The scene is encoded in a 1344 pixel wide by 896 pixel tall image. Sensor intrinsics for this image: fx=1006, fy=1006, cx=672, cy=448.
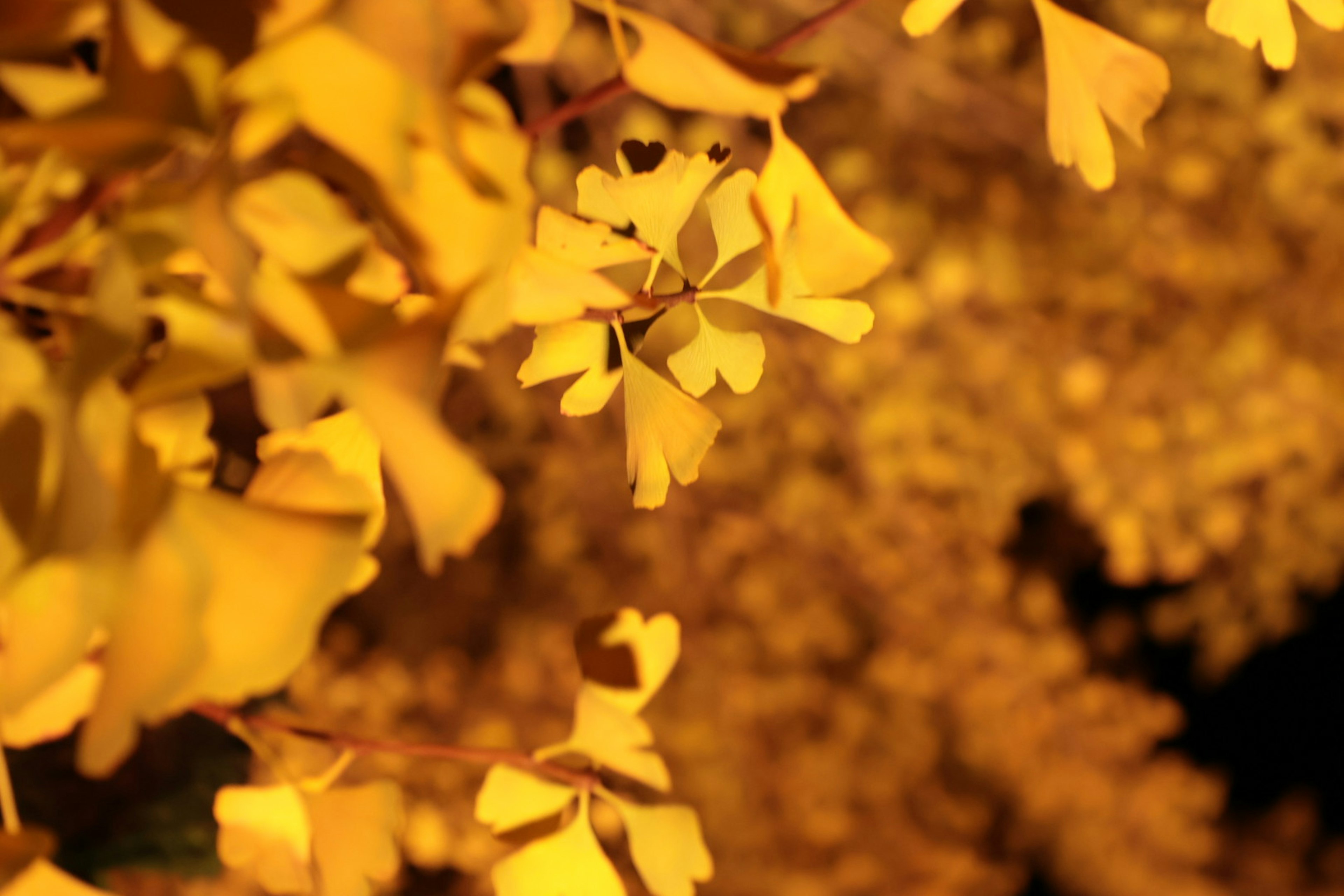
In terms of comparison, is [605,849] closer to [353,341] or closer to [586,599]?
[586,599]

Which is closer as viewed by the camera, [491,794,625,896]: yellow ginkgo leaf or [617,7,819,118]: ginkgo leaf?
[617,7,819,118]: ginkgo leaf

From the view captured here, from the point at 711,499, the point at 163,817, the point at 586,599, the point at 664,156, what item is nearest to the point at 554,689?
the point at 586,599

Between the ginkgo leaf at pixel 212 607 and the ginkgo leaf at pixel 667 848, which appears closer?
the ginkgo leaf at pixel 212 607

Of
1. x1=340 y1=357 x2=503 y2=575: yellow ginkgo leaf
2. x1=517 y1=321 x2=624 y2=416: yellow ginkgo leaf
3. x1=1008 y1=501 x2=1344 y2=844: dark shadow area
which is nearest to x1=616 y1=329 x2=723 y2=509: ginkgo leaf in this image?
x1=517 y1=321 x2=624 y2=416: yellow ginkgo leaf

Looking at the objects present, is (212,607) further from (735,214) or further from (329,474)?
(735,214)

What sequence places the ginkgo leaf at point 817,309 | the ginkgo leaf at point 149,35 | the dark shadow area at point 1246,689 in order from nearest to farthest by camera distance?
the ginkgo leaf at point 149,35
the ginkgo leaf at point 817,309
the dark shadow area at point 1246,689

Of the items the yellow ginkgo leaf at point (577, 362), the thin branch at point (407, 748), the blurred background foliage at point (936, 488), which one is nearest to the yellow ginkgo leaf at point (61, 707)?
the thin branch at point (407, 748)

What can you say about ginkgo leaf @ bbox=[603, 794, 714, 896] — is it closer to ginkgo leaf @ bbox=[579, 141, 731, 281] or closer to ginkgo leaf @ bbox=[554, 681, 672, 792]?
ginkgo leaf @ bbox=[554, 681, 672, 792]

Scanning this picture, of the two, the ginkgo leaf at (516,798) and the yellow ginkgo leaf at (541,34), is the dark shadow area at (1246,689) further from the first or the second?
the yellow ginkgo leaf at (541,34)
